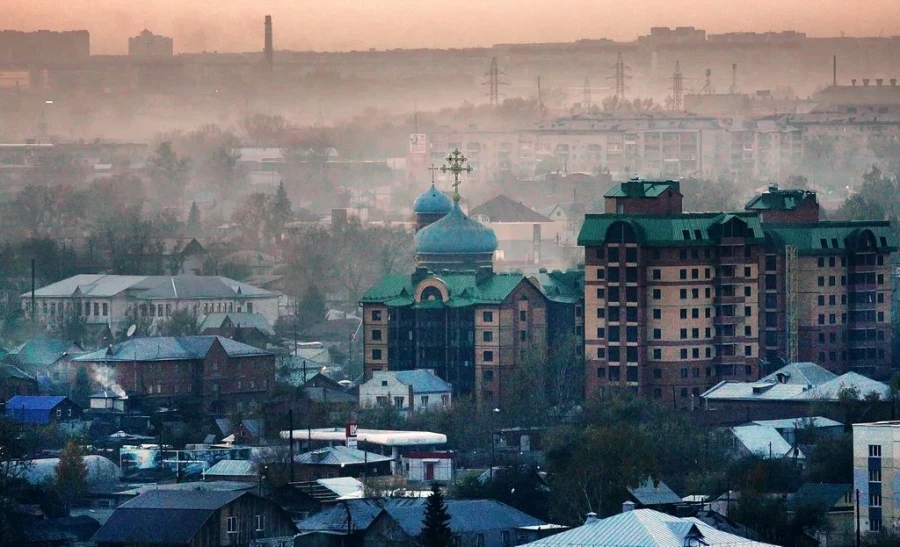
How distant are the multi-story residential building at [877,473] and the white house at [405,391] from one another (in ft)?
54.5

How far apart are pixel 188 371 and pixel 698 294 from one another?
10286mm

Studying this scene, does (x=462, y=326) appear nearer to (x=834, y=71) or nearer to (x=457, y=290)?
(x=457, y=290)

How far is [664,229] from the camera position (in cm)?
7250

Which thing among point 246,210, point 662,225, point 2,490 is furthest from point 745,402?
point 246,210

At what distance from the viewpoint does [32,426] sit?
68125 millimetres

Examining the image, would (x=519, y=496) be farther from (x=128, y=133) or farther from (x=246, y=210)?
(x=128, y=133)

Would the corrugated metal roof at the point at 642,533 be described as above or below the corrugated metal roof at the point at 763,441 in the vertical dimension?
below

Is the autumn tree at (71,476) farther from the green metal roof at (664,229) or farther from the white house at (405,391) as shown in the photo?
the green metal roof at (664,229)

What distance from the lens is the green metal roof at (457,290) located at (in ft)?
242

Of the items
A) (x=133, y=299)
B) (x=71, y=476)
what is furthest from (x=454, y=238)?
(x=71, y=476)

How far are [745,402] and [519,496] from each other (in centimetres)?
1265

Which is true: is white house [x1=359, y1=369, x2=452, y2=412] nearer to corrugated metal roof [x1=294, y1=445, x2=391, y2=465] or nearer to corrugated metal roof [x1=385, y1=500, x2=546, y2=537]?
corrugated metal roof [x1=294, y1=445, x2=391, y2=465]

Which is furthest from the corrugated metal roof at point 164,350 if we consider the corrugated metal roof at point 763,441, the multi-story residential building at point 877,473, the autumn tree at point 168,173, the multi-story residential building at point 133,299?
the autumn tree at point 168,173

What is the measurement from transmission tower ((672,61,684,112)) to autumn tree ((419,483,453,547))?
111315mm
